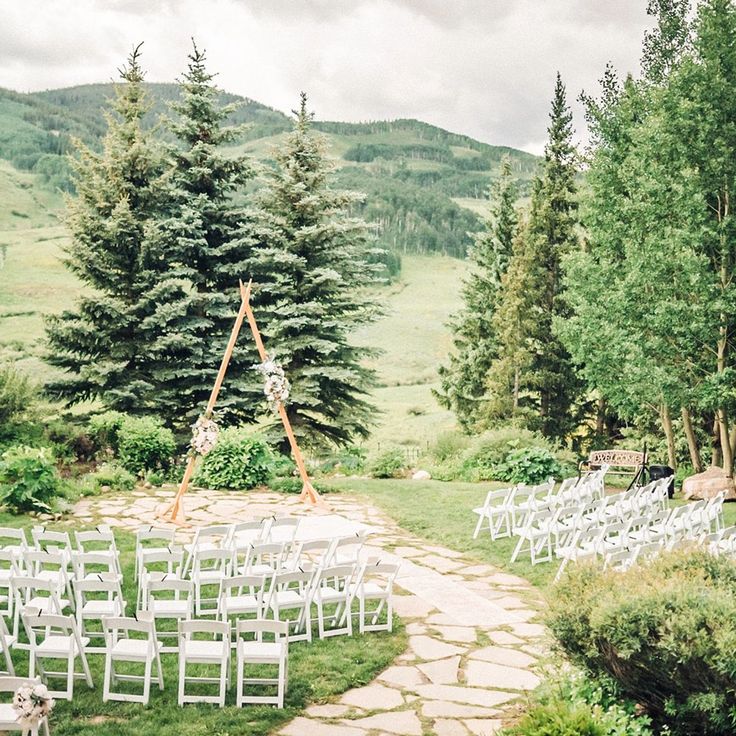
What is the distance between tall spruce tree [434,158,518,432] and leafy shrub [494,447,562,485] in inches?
376

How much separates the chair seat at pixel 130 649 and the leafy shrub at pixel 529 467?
11.4 m

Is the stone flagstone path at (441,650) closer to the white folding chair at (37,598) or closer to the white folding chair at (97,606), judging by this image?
the white folding chair at (97,606)

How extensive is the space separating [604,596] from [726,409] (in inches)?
512

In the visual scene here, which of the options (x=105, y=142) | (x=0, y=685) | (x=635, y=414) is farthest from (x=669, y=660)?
(x=105, y=142)

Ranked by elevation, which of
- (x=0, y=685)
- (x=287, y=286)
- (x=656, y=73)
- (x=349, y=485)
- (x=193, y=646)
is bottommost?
(x=349, y=485)

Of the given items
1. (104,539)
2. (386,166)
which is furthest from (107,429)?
(386,166)

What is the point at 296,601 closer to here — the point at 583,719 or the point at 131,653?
the point at 131,653

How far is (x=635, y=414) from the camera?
19.8 meters

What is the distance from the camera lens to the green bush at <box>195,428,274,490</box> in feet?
47.5

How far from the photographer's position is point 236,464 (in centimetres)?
1462

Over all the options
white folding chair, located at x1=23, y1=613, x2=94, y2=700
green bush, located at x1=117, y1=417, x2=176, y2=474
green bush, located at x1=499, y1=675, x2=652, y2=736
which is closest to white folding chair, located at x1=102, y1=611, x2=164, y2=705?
white folding chair, located at x1=23, y1=613, x2=94, y2=700

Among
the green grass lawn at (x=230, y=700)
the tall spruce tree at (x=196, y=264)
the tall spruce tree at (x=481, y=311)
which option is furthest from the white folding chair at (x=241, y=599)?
the tall spruce tree at (x=481, y=311)

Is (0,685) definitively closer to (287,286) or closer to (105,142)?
(287,286)

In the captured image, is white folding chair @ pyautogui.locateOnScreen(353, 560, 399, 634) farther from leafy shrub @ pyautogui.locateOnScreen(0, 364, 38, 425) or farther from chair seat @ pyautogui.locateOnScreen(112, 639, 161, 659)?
leafy shrub @ pyautogui.locateOnScreen(0, 364, 38, 425)
